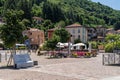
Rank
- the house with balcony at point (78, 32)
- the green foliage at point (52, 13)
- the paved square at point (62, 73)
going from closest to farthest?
1. the paved square at point (62, 73)
2. the house with balcony at point (78, 32)
3. the green foliage at point (52, 13)

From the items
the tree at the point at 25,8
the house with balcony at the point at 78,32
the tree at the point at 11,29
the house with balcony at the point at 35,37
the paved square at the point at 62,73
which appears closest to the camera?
the paved square at the point at 62,73

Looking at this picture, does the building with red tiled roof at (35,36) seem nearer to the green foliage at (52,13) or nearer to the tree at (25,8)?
the tree at (25,8)

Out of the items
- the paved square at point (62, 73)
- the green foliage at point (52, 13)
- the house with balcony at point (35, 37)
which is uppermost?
the green foliage at point (52, 13)

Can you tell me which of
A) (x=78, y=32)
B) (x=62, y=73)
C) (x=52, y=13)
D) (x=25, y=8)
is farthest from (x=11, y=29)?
(x=52, y=13)

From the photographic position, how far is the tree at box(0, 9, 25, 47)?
28.0 meters

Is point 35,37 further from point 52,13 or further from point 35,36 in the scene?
point 52,13

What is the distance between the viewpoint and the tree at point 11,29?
2797 cm

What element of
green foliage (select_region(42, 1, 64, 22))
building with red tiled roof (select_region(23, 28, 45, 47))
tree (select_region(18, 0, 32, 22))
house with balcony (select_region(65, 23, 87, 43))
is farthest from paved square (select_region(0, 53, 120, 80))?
green foliage (select_region(42, 1, 64, 22))

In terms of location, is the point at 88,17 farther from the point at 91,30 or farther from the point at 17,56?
the point at 17,56

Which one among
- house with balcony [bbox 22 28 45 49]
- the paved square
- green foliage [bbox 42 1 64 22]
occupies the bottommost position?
the paved square

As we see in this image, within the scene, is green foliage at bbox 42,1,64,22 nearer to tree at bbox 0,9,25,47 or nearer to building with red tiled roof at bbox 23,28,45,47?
building with red tiled roof at bbox 23,28,45,47

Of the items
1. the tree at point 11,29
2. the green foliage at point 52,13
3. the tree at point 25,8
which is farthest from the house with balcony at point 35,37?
the tree at point 11,29

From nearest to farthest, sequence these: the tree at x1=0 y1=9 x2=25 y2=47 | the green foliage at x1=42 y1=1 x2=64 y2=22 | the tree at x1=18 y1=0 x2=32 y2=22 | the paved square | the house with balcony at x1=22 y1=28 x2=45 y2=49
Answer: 1. the paved square
2. the tree at x1=0 y1=9 x2=25 y2=47
3. the house with balcony at x1=22 y1=28 x2=45 y2=49
4. the tree at x1=18 y1=0 x2=32 y2=22
5. the green foliage at x1=42 y1=1 x2=64 y2=22

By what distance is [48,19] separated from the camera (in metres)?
135
